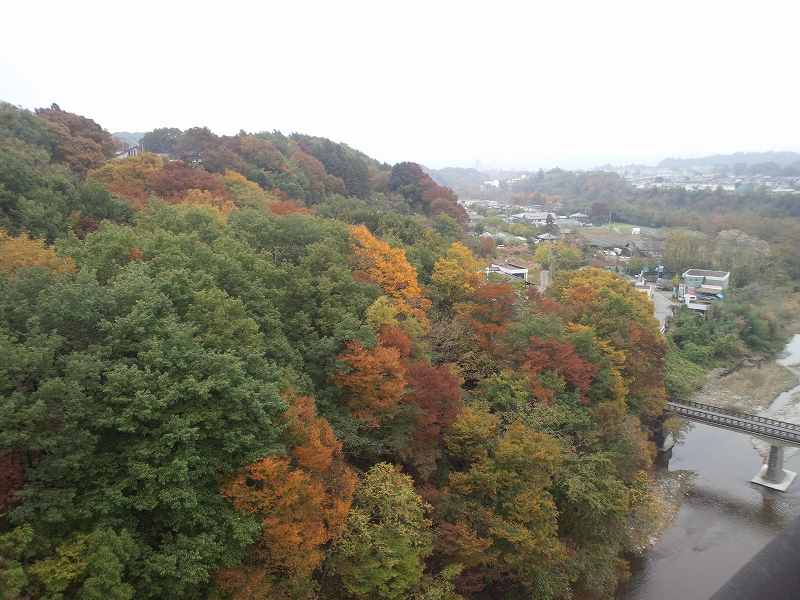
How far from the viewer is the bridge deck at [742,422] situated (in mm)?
20000

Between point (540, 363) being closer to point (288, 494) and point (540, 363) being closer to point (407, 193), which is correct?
point (288, 494)

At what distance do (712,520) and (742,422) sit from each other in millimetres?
4343

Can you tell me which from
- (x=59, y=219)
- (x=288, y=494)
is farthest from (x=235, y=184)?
(x=288, y=494)

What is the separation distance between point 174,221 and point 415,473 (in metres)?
10.6

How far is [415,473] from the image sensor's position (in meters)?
14.5

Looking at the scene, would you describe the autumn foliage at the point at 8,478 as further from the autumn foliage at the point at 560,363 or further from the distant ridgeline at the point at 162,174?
the autumn foliage at the point at 560,363

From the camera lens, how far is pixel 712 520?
61.9 ft

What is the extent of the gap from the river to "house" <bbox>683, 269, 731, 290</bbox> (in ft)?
60.0

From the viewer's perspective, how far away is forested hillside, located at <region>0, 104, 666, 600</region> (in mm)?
8867

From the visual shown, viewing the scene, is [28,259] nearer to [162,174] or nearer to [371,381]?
[371,381]

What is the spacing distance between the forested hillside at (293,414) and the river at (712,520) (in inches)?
43.3

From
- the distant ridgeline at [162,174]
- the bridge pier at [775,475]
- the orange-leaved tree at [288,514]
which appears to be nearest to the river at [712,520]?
the bridge pier at [775,475]

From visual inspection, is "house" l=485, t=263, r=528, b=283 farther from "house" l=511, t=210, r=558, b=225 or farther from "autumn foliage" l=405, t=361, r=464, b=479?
"house" l=511, t=210, r=558, b=225

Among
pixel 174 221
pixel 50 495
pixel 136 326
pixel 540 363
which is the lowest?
pixel 540 363
